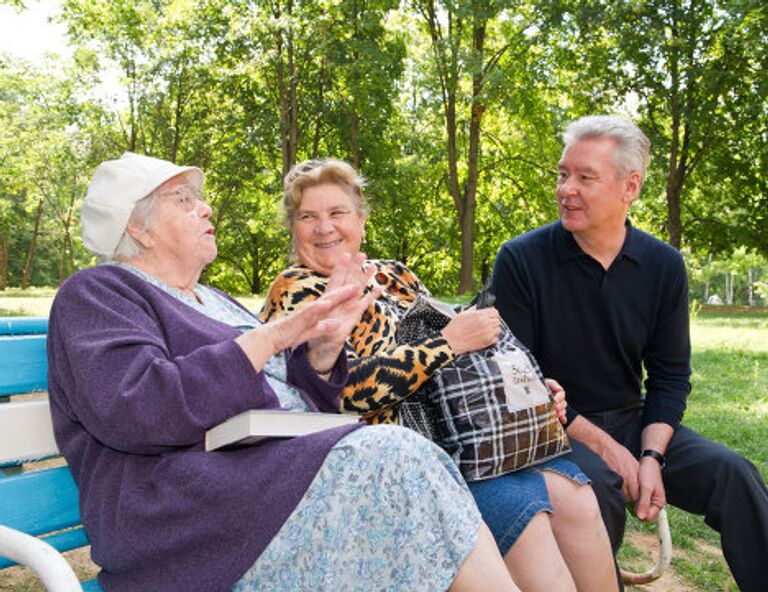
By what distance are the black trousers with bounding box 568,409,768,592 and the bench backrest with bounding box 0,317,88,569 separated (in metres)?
1.71

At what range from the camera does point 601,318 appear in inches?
128

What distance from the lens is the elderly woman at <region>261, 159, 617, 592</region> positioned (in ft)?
7.53

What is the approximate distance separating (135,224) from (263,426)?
0.88 meters

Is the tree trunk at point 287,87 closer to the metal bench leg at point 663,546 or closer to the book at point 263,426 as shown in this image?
the metal bench leg at point 663,546

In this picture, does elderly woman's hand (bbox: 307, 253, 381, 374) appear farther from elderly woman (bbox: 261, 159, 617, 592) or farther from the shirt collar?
the shirt collar

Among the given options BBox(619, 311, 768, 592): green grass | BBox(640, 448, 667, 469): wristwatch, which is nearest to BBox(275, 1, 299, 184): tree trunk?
BBox(619, 311, 768, 592): green grass

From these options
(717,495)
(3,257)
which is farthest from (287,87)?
(3,257)

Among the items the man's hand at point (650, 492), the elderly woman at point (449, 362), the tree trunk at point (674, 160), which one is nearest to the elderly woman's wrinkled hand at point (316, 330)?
the elderly woman at point (449, 362)

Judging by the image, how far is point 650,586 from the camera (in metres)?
3.90

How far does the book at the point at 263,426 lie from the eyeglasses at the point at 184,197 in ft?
2.71

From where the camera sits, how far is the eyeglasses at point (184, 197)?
2453 millimetres

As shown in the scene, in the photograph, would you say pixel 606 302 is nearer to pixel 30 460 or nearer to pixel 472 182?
pixel 30 460

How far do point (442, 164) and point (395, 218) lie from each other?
256 cm

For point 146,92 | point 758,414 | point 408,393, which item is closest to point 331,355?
point 408,393
